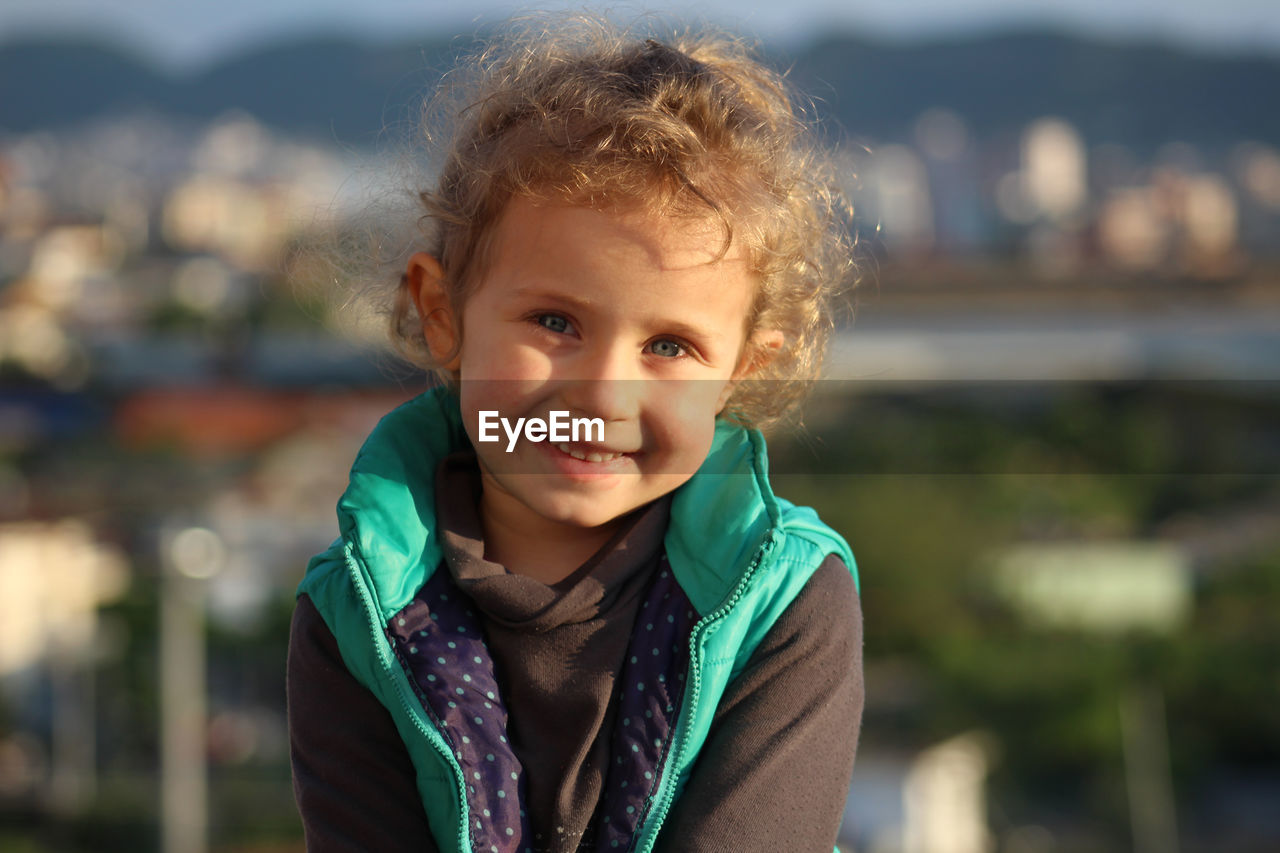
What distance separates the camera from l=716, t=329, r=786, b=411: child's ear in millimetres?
517

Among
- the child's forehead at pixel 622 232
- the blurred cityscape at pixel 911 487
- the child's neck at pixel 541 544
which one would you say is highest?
the child's forehead at pixel 622 232

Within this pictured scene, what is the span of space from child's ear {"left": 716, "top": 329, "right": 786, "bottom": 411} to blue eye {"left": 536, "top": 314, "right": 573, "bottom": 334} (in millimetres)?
74

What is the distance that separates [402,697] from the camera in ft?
1.50

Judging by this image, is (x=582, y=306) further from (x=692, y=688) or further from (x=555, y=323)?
(x=692, y=688)

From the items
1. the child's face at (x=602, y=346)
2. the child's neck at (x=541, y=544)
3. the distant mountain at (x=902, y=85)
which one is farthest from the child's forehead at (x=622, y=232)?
the distant mountain at (x=902, y=85)

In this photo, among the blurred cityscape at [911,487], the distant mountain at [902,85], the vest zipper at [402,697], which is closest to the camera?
the vest zipper at [402,697]

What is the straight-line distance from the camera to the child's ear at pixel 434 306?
51 centimetres

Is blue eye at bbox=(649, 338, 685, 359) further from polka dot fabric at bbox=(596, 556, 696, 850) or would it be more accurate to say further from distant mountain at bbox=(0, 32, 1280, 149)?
distant mountain at bbox=(0, 32, 1280, 149)

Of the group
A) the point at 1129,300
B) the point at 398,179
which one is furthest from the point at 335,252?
the point at 1129,300

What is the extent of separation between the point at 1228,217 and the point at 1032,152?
12.8ft

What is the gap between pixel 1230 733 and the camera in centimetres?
959

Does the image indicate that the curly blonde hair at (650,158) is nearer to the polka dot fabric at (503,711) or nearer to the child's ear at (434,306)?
the child's ear at (434,306)

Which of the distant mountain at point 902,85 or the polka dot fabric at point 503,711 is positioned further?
the distant mountain at point 902,85

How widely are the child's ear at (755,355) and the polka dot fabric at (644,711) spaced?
0.09 metres
